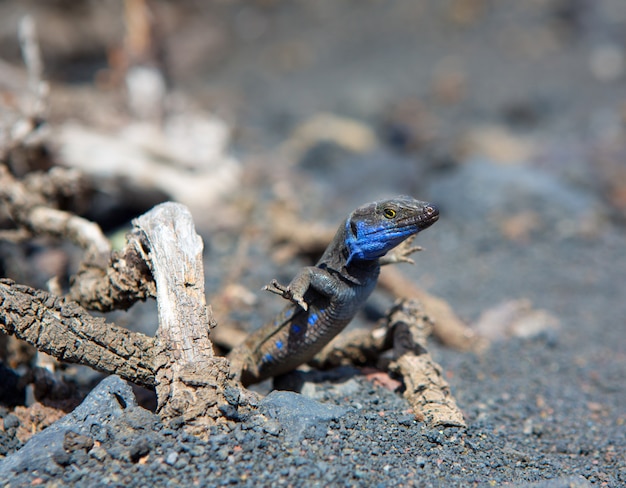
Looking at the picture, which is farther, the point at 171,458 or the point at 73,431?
the point at 73,431

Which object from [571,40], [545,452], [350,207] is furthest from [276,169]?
[571,40]

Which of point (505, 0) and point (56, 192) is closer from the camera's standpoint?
point (56, 192)

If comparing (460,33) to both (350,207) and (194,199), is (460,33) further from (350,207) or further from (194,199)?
(194,199)

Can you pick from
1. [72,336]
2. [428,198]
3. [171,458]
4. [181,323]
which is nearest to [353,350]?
[181,323]

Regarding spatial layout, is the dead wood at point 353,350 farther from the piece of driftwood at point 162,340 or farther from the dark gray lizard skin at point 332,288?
the piece of driftwood at point 162,340

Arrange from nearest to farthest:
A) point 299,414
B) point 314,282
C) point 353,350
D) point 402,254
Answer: point 299,414, point 314,282, point 402,254, point 353,350

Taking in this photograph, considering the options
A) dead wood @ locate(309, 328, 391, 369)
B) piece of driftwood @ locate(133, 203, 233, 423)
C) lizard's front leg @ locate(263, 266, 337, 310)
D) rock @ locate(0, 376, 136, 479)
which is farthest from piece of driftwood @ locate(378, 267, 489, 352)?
rock @ locate(0, 376, 136, 479)

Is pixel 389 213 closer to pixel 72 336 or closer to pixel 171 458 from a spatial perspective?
pixel 171 458
